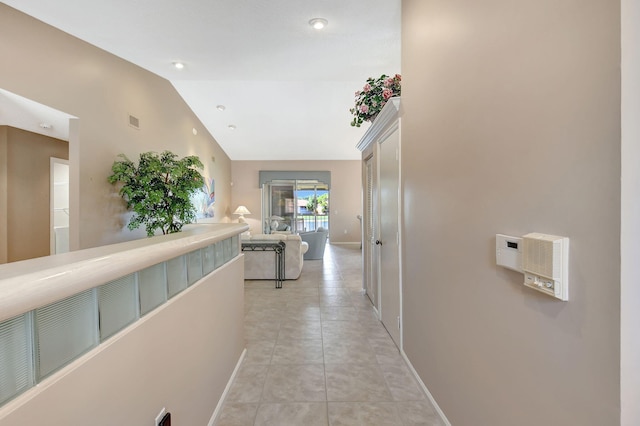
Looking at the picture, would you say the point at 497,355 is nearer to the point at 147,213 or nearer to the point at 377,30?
the point at 377,30

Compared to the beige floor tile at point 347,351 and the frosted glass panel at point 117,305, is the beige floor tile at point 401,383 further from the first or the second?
the frosted glass panel at point 117,305

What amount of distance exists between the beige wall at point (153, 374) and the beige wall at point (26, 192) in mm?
4169

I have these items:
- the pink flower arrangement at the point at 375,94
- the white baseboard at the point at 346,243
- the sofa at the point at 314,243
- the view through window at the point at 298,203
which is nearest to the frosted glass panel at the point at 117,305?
the pink flower arrangement at the point at 375,94

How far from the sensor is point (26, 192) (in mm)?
4090

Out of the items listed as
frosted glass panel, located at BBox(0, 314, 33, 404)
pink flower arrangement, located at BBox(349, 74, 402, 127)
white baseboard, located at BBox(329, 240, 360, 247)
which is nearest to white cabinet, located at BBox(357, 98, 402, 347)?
pink flower arrangement, located at BBox(349, 74, 402, 127)

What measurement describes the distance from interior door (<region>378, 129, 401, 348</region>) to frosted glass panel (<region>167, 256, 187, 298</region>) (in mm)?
1690

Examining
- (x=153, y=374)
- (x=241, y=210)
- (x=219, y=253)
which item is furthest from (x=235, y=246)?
(x=241, y=210)

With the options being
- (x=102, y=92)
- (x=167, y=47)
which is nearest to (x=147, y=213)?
(x=102, y=92)

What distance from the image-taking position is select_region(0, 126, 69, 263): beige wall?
3.90 meters

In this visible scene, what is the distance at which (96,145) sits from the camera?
366cm

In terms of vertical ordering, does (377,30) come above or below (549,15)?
above

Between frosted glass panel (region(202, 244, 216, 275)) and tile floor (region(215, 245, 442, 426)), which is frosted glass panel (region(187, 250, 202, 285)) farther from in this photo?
tile floor (region(215, 245, 442, 426))

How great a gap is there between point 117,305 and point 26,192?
16.2 ft

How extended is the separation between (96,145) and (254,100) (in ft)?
9.96
